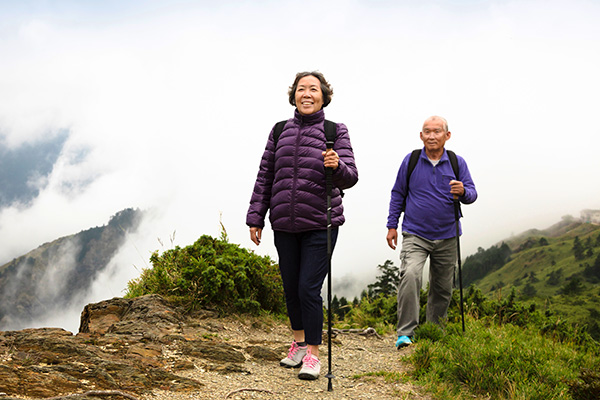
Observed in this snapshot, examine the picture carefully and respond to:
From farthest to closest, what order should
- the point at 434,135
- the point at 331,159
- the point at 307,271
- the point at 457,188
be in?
the point at 434,135 → the point at 457,188 → the point at 307,271 → the point at 331,159

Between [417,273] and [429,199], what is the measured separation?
98cm

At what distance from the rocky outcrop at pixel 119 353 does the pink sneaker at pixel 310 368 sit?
2.40ft

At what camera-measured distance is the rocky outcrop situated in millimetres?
4109

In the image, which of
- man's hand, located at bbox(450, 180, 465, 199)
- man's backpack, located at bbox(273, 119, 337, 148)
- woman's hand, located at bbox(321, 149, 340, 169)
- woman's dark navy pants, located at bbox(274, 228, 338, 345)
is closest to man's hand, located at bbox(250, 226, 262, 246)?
woman's dark navy pants, located at bbox(274, 228, 338, 345)

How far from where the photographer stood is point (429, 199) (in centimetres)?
673

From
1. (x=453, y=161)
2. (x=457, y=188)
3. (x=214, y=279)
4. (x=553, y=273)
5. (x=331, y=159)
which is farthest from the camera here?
(x=553, y=273)

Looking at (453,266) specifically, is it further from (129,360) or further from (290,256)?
(129,360)

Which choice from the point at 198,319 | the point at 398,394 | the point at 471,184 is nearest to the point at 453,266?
the point at 471,184

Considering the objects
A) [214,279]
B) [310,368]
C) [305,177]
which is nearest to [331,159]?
[305,177]

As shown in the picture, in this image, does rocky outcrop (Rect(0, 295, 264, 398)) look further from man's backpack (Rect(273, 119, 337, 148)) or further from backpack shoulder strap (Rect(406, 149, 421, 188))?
backpack shoulder strap (Rect(406, 149, 421, 188))

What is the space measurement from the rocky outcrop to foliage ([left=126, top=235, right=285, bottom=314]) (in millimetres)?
392

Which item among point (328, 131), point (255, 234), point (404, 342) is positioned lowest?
point (404, 342)

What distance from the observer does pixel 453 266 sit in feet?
22.9

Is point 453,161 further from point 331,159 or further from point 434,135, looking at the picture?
point 331,159
